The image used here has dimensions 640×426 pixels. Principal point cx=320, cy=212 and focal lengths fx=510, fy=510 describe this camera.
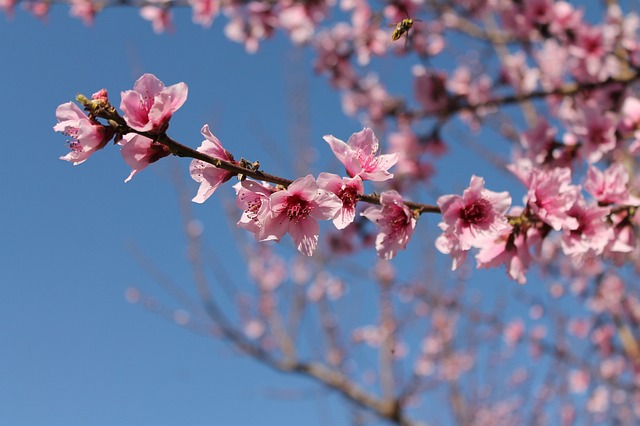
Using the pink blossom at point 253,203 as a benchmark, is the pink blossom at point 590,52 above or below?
above

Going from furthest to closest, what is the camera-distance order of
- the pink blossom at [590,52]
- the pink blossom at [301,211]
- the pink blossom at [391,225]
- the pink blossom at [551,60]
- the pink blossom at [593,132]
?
the pink blossom at [551,60] → the pink blossom at [590,52] → the pink blossom at [593,132] → the pink blossom at [391,225] → the pink blossom at [301,211]

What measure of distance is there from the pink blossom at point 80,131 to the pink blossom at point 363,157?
0.54m

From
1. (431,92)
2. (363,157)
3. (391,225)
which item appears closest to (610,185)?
(391,225)

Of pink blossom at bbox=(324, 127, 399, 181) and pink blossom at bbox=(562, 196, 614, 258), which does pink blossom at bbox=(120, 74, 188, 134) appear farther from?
pink blossom at bbox=(562, 196, 614, 258)

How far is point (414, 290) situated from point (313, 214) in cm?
601

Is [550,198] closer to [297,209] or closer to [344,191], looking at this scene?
[344,191]

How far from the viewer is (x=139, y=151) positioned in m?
1.23

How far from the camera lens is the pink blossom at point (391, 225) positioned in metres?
1.45

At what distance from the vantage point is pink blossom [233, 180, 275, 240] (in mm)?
1279

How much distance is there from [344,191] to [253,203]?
0.84ft

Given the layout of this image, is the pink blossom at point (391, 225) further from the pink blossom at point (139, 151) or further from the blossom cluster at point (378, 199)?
the pink blossom at point (139, 151)

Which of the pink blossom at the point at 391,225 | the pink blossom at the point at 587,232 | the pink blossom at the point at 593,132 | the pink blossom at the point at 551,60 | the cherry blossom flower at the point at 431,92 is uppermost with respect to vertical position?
the pink blossom at the point at 551,60

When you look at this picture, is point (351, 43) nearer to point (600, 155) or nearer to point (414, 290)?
point (600, 155)

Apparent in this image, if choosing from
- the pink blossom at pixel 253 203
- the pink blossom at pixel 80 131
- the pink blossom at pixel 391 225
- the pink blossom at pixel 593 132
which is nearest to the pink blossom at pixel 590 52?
the pink blossom at pixel 593 132
